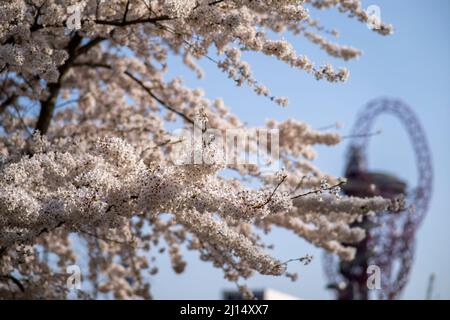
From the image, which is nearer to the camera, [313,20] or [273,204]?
[273,204]

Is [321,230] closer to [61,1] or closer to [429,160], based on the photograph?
[61,1]

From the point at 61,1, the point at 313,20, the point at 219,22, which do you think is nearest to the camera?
the point at 219,22

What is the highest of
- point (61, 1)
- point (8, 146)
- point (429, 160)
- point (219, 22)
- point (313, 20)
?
point (429, 160)

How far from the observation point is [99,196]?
6.14 m

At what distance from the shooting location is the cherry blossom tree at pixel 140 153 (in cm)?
634

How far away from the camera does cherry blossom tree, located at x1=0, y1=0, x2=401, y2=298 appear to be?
6336 mm

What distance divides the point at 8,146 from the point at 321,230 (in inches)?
252

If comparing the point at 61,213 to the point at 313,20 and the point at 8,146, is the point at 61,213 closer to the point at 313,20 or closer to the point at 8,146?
the point at 8,146

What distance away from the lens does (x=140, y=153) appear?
8328 millimetres
